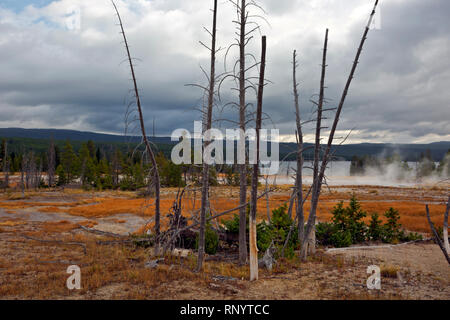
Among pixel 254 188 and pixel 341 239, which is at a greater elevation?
pixel 254 188

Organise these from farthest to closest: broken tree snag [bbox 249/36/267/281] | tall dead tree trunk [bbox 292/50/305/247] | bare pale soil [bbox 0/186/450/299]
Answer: tall dead tree trunk [bbox 292/50/305/247] < broken tree snag [bbox 249/36/267/281] < bare pale soil [bbox 0/186/450/299]

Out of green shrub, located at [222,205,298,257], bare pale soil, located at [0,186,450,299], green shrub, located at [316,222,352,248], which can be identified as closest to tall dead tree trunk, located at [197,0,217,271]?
bare pale soil, located at [0,186,450,299]

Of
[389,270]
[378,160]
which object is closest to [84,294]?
[389,270]

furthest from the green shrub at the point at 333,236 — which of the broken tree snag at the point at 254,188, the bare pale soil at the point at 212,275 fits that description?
the broken tree snag at the point at 254,188

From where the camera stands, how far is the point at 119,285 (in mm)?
8148

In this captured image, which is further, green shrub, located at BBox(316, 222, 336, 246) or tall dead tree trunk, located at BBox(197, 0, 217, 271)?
green shrub, located at BBox(316, 222, 336, 246)

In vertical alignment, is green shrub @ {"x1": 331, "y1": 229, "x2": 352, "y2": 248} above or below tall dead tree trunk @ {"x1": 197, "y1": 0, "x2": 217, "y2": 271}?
below

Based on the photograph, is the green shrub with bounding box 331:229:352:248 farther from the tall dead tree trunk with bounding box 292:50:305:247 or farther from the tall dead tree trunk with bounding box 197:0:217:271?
the tall dead tree trunk with bounding box 197:0:217:271

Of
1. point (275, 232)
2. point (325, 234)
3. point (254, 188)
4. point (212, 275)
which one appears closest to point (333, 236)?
point (325, 234)

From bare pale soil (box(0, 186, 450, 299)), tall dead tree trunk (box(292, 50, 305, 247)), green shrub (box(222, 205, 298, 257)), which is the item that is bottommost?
bare pale soil (box(0, 186, 450, 299))

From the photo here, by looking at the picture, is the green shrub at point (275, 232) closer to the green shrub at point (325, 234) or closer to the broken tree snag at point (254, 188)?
the green shrub at point (325, 234)

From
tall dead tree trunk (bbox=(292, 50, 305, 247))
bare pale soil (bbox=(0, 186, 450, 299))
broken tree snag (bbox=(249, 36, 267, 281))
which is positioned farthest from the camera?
tall dead tree trunk (bbox=(292, 50, 305, 247))

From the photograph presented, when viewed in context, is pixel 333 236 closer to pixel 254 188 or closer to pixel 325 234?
pixel 325 234

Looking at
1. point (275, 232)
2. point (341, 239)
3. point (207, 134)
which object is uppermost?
point (207, 134)
